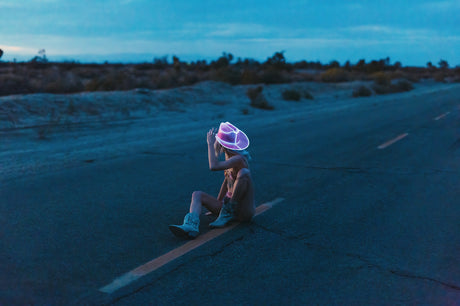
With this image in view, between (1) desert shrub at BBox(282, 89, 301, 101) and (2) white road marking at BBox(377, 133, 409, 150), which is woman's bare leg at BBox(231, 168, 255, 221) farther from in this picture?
(1) desert shrub at BBox(282, 89, 301, 101)

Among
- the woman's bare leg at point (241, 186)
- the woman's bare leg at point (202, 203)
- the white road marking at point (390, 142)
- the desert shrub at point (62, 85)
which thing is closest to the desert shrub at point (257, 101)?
the desert shrub at point (62, 85)

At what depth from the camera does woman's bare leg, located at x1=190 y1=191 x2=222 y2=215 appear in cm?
566

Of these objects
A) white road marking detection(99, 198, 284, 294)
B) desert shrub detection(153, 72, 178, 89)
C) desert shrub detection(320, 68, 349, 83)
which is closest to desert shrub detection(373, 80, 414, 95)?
desert shrub detection(320, 68, 349, 83)

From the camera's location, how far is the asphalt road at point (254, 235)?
4.19 metres

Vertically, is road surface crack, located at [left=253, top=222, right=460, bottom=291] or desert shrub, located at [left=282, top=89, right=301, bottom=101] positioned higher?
desert shrub, located at [left=282, top=89, right=301, bottom=101]

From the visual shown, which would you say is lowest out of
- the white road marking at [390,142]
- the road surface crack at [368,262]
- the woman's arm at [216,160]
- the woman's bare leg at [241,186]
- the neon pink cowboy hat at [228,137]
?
the road surface crack at [368,262]

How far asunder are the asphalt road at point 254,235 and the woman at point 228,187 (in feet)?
0.62

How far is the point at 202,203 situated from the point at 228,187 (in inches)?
14.2

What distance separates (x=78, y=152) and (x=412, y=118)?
44.4 ft

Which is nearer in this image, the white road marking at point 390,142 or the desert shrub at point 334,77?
the white road marking at point 390,142

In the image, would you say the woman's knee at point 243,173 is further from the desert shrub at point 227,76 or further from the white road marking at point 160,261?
the desert shrub at point 227,76

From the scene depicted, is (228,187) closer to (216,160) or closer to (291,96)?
(216,160)

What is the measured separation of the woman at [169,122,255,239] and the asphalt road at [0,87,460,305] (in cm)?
19

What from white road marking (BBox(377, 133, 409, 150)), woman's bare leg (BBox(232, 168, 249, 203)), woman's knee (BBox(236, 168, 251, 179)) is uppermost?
woman's knee (BBox(236, 168, 251, 179))
